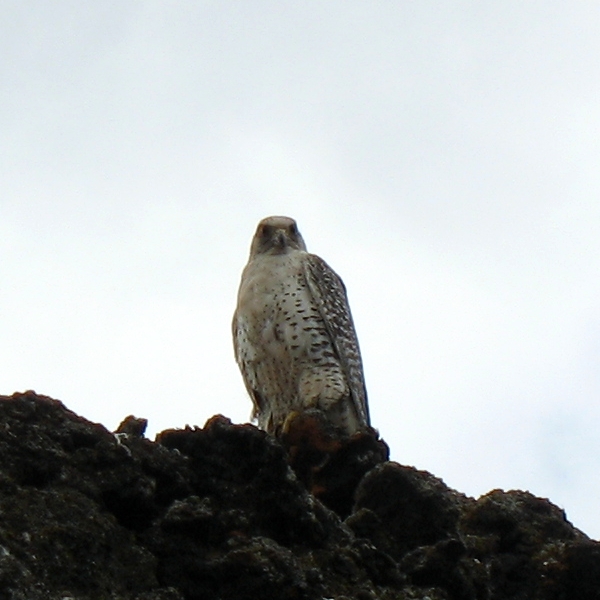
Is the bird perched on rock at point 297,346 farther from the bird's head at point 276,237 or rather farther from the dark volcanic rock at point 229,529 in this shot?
the dark volcanic rock at point 229,529

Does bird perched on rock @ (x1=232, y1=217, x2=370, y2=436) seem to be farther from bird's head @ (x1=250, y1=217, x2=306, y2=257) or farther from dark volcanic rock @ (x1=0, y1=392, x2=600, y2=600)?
dark volcanic rock @ (x1=0, y1=392, x2=600, y2=600)

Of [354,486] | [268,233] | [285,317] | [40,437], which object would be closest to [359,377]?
[285,317]

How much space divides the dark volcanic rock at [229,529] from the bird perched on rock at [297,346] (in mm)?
4073

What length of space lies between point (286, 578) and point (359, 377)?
6426 mm

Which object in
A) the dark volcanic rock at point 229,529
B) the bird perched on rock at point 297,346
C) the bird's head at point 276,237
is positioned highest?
the bird's head at point 276,237

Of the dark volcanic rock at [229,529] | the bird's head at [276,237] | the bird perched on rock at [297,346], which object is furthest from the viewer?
the bird's head at [276,237]

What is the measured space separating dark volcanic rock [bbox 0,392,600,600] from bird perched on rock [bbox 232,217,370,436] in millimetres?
4073

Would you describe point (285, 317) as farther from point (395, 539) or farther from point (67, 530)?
point (67, 530)

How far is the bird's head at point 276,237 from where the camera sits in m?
12.0

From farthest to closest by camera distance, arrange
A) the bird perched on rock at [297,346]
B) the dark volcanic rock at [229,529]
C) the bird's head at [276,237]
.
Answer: the bird's head at [276,237]
the bird perched on rock at [297,346]
the dark volcanic rock at [229,529]

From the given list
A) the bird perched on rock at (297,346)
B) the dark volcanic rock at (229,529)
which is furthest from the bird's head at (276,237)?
the dark volcanic rock at (229,529)

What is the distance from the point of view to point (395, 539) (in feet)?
19.6

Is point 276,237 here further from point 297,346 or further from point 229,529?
point 229,529

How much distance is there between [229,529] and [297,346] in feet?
18.8
